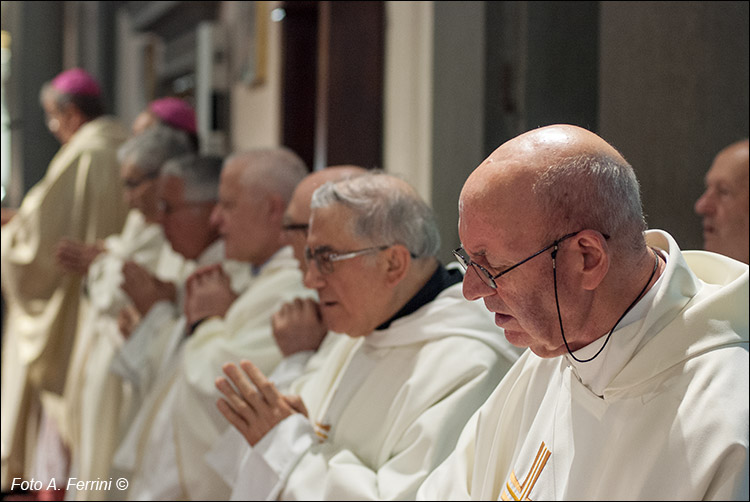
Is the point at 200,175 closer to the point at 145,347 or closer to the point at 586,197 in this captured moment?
the point at 145,347

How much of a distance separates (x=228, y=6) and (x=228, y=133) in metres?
1.66

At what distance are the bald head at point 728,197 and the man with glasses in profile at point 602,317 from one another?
1.45 meters

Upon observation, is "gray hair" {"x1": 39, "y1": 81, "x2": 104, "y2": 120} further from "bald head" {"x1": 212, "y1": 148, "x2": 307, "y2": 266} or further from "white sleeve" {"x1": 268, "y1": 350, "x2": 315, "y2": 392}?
"white sleeve" {"x1": 268, "y1": 350, "x2": 315, "y2": 392}

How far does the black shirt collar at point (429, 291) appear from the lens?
100 inches

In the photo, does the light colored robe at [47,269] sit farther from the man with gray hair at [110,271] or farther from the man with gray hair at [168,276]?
the man with gray hair at [168,276]

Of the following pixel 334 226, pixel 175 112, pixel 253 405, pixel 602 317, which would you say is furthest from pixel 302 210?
pixel 175 112

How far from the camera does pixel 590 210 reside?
4.95 ft

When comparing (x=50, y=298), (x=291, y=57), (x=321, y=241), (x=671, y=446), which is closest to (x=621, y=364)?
(x=671, y=446)

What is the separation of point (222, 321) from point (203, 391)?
38 cm

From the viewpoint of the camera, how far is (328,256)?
2592 millimetres

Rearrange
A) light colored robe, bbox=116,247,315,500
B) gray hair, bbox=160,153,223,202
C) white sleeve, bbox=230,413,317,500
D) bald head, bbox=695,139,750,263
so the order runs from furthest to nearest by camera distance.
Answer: gray hair, bbox=160,153,223,202
light colored robe, bbox=116,247,315,500
bald head, bbox=695,139,750,263
white sleeve, bbox=230,413,317,500

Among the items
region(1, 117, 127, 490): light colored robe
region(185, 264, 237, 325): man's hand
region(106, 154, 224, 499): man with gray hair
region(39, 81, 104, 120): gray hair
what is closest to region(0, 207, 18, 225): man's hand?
region(1, 117, 127, 490): light colored robe

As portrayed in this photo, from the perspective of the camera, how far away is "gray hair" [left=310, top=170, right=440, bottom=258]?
2.54 m

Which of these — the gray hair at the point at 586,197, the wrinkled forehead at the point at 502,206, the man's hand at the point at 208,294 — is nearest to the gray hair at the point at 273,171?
the man's hand at the point at 208,294
